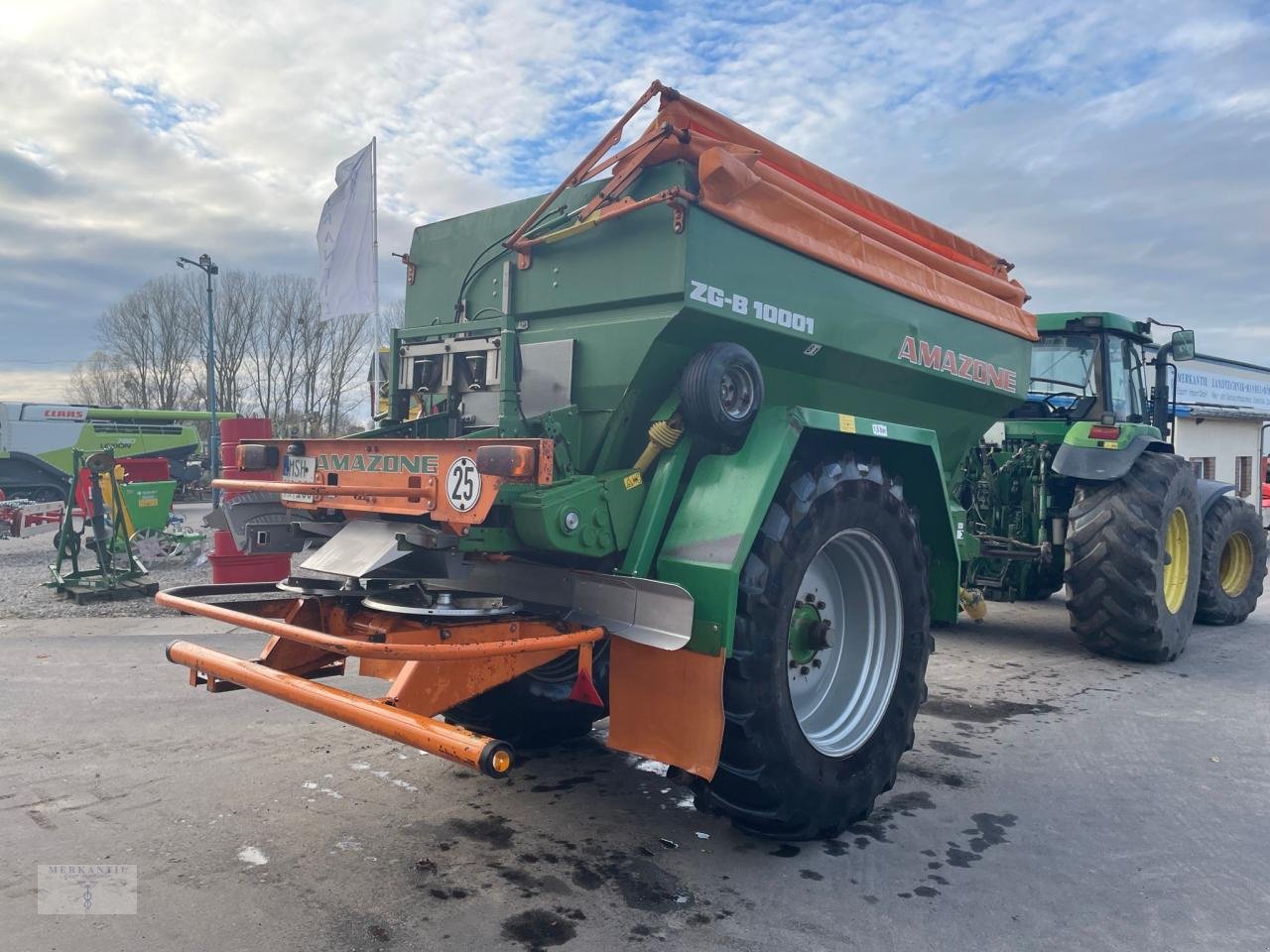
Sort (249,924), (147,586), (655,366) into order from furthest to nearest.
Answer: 1. (147,586)
2. (655,366)
3. (249,924)

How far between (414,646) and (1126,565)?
19.2ft

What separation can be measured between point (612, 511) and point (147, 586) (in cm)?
796

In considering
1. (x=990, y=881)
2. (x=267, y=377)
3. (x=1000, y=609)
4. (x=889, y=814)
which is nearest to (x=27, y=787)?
(x=889, y=814)

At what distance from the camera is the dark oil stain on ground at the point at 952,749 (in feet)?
15.6

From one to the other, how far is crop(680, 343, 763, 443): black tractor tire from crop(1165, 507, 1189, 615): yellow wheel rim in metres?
5.70

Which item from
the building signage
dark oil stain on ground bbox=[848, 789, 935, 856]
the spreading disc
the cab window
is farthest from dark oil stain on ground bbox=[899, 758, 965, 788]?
the building signage

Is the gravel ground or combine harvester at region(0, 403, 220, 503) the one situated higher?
combine harvester at region(0, 403, 220, 503)

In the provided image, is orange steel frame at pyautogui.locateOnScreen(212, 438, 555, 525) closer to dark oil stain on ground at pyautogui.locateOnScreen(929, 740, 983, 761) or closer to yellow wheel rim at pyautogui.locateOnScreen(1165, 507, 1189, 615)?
dark oil stain on ground at pyautogui.locateOnScreen(929, 740, 983, 761)

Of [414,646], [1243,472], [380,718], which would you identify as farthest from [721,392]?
[1243,472]

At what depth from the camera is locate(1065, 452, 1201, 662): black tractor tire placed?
6.71 meters

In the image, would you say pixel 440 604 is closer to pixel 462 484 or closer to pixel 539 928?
pixel 462 484

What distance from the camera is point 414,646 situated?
2779 millimetres

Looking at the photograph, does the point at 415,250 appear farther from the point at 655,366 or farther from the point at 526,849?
the point at 526,849

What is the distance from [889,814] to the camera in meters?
3.95
